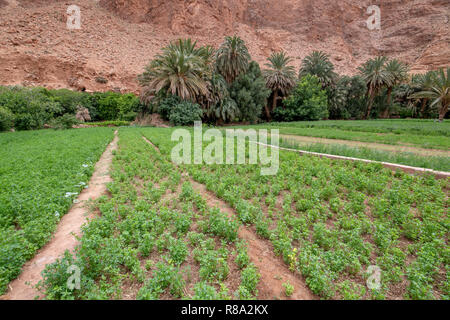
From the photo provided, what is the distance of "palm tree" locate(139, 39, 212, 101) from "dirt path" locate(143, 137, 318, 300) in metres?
26.9

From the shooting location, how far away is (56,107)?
24812 millimetres

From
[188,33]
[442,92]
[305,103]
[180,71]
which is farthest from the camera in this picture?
[188,33]

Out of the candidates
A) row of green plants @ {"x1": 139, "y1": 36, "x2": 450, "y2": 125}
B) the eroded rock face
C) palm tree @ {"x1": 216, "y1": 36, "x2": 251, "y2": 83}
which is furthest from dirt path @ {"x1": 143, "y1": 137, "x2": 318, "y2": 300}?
the eroded rock face

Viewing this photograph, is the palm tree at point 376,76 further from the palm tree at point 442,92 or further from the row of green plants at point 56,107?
the row of green plants at point 56,107

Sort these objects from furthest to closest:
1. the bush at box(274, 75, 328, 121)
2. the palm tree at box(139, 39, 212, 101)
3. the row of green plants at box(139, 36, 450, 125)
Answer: the bush at box(274, 75, 328, 121)
the row of green plants at box(139, 36, 450, 125)
the palm tree at box(139, 39, 212, 101)

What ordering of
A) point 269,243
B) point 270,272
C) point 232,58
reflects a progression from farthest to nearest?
point 232,58
point 269,243
point 270,272

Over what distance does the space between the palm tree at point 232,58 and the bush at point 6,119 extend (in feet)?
87.4

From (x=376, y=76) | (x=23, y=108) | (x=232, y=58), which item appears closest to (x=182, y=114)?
(x=232, y=58)

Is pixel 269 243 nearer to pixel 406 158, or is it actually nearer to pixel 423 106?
pixel 406 158

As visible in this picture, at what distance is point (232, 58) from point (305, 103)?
15.3 m

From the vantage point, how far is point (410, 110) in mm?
43094

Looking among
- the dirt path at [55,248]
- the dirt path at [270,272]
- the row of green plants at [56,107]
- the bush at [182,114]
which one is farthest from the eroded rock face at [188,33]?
the dirt path at [270,272]

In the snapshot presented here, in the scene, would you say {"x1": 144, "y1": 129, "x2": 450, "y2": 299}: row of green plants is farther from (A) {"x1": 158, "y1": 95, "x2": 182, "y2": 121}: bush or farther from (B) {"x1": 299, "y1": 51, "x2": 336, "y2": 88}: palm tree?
(B) {"x1": 299, "y1": 51, "x2": 336, "y2": 88}: palm tree

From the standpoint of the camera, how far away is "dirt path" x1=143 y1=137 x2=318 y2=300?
8.63 feet
